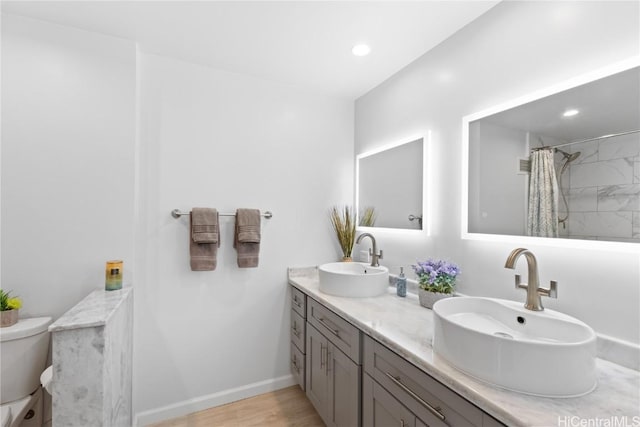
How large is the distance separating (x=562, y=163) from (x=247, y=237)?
1806 millimetres

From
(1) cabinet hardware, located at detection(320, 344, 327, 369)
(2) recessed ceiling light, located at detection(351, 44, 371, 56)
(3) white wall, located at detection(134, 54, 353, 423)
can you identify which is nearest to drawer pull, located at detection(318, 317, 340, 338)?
(1) cabinet hardware, located at detection(320, 344, 327, 369)

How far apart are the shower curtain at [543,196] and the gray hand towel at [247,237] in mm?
1644

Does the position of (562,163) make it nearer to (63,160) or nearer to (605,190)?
(605,190)

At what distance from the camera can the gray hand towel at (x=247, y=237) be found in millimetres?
2092

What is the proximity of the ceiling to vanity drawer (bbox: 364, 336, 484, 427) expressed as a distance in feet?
5.53

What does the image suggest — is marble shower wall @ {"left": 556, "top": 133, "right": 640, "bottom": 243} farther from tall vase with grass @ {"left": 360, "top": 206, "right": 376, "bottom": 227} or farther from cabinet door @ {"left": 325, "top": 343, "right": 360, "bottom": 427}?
tall vase with grass @ {"left": 360, "top": 206, "right": 376, "bottom": 227}

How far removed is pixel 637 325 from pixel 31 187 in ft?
9.30

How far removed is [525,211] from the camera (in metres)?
1.34

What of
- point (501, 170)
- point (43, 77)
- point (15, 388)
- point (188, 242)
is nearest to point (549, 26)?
point (501, 170)

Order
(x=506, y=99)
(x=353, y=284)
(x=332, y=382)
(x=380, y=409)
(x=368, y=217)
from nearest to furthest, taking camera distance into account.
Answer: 1. (x=380, y=409)
2. (x=506, y=99)
3. (x=332, y=382)
4. (x=353, y=284)
5. (x=368, y=217)

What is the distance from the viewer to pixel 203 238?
195 centimetres

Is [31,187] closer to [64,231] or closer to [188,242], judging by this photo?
[64,231]

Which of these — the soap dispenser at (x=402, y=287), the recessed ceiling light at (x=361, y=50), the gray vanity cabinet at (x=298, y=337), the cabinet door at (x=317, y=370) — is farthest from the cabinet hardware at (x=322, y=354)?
the recessed ceiling light at (x=361, y=50)

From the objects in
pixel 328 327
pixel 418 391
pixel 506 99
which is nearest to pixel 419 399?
pixel 418 391
